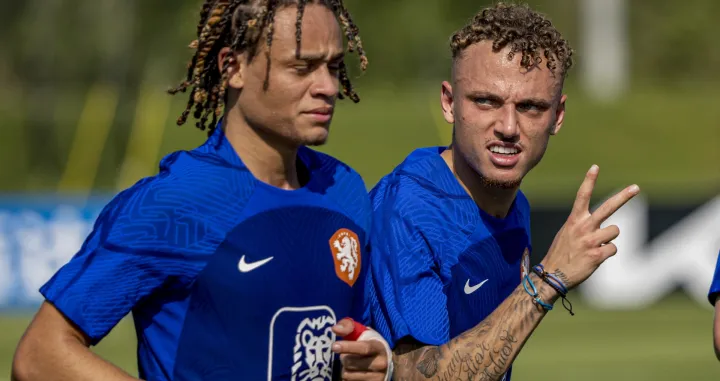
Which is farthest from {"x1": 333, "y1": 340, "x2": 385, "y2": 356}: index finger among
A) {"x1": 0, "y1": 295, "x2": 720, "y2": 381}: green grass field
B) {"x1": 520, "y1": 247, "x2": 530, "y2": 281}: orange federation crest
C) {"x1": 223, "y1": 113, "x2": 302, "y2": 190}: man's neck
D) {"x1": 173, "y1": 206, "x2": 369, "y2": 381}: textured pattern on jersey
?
{"x1": 0, "y1": 295, "x2": 720, "y2": 381}: green grass field

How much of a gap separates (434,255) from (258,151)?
0.76 metres

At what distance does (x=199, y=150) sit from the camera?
13.2 feet

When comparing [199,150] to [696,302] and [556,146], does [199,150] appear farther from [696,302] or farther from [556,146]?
[556,146]

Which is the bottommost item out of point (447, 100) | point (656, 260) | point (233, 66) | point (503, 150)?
point (656, 260)

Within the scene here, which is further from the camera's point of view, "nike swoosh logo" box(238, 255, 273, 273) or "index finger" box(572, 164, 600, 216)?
"index finger" box(572, 164, 600, 216)

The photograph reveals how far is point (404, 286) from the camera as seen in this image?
164 inches

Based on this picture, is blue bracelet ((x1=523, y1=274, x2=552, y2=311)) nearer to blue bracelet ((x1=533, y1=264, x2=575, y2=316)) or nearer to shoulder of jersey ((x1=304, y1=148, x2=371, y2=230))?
blue bracelet ((x1=533, y1=264, x2=575, y2=316))

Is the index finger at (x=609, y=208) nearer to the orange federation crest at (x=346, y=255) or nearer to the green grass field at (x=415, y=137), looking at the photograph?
the orange federation crest at (x=346, y=255)

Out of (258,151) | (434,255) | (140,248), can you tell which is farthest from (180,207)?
(434,255)

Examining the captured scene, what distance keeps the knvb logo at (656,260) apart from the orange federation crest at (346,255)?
34.9ft

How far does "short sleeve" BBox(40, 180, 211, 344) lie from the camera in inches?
144

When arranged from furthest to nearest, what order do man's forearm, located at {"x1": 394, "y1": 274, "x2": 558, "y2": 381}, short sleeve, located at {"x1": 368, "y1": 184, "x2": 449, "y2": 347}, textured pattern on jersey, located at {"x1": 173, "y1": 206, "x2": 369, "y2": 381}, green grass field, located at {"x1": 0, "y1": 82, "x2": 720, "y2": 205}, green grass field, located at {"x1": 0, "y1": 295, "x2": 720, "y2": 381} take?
1. green grass field, located at {"x1": 0, "y1": 82, "x2": 720, "y2": 205}
2. green grass field, located at {"x1": 0, "y1": 295, "x2": 720, "y2": 381}
3. short sleeve, located at {"x1": 368, "y1": 184, "x2": 449, "y2": 347}
4. man's forearm, located at {"x1": 394, "y1": 274, "x2": 558, "y2": 381}
5. textured pattern on jersey, located at {"x1": 173, "y1": 206, "x2": 369, "y2": 381}

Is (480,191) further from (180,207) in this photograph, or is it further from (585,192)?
(180,207)

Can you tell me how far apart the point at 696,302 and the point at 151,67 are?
13.9 metres
